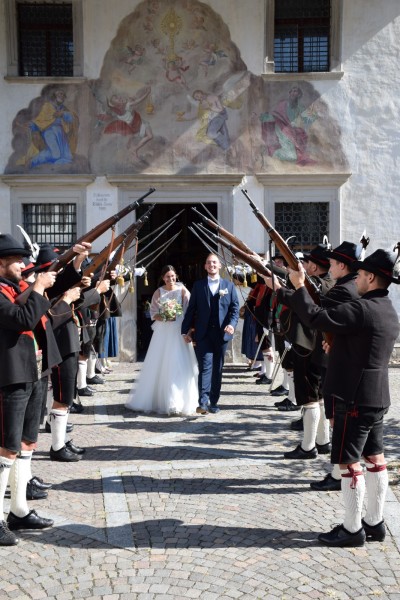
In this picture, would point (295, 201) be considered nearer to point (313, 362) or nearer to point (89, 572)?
point (313, 362)

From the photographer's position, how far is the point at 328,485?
6.28m

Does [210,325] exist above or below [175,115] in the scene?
below

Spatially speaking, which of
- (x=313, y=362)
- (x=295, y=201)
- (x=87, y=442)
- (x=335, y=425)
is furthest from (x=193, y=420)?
(x=295, y=201)

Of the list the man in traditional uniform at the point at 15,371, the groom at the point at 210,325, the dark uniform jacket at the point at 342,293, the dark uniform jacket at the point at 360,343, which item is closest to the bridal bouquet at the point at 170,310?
the groom at the point at 210,325

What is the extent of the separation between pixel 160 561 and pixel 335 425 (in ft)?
5.13

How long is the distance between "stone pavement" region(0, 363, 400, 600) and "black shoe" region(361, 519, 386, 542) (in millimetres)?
60

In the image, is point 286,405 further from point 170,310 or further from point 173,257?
point 173,257

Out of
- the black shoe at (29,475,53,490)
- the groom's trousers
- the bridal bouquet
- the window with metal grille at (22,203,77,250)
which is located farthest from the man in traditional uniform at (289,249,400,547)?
the window with metal grille at (22,203,77,250)

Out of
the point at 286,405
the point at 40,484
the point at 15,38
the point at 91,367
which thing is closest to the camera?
the point at 40,484

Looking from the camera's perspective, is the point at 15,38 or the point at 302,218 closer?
the point at 15,38

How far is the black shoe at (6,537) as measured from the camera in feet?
16.5

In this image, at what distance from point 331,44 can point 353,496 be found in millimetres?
11982

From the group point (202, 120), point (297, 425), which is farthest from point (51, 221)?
point (297, 425)

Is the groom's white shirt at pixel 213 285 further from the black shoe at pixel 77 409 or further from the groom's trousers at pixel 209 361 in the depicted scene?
the black shoe at pixel 77 409
